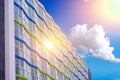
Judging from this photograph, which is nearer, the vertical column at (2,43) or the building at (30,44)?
the vertical column at (2,43)

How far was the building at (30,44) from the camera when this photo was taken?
140 feet

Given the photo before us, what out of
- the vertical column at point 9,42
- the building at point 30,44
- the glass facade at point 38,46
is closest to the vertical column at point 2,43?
the building at point 30,44

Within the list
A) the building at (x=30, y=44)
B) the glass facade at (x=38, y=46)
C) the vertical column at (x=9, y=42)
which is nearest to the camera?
the vertical column at (x=9, y=42)

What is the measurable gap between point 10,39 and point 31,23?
10.0 m

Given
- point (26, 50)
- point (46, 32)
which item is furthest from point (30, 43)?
point (46, 32)

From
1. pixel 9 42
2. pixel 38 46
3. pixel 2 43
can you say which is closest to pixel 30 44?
pixel 38 46

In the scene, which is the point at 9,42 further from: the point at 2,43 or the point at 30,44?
the point at 30,44

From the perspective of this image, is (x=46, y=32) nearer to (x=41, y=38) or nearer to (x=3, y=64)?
(x=41, y=38)

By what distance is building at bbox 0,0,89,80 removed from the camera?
4272 cm

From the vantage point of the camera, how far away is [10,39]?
141 feet

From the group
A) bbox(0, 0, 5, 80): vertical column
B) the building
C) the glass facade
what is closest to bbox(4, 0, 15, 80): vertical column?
the building

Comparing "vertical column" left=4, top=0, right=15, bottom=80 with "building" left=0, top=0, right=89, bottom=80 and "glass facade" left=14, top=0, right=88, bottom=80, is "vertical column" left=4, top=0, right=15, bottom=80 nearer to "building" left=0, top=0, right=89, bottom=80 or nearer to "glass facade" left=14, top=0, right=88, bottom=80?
"building" left=0, top=0, right=89, bottom=80

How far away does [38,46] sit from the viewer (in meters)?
55.0

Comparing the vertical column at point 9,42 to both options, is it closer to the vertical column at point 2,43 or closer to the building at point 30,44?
the building at point 30,44
